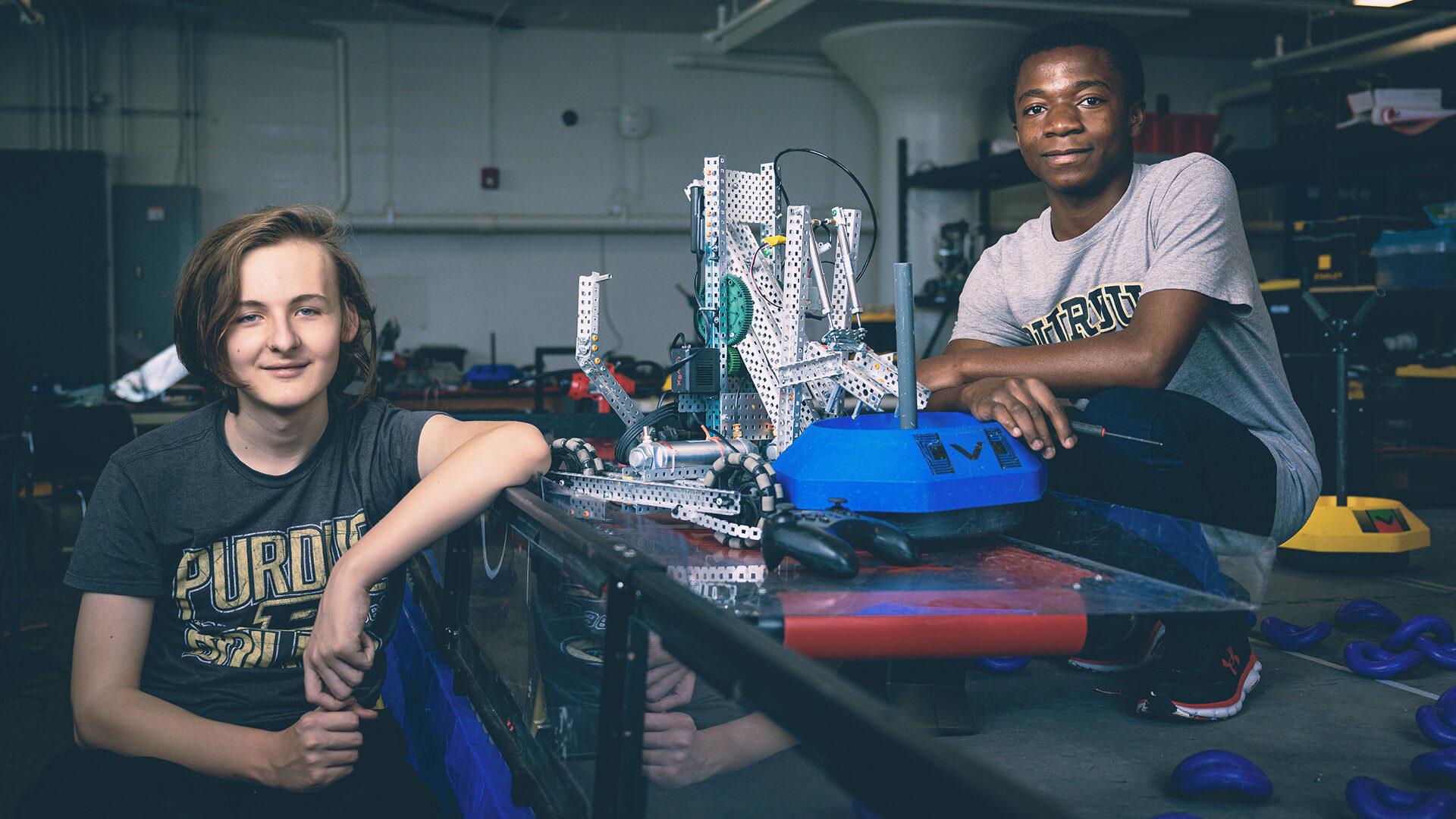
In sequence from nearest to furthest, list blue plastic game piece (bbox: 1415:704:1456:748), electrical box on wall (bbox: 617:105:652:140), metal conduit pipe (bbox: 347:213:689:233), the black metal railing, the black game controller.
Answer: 1. the black metal railing
2. the black game controller
3. blue plastic game piece (bbox: 1415:704:1456:748)
4. metal conduit pipe (bbox: 347:213:689:233)
5. electrical box on wall (bbox: 617:105:652:140)

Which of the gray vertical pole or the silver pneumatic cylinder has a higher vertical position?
the gray vertical pole

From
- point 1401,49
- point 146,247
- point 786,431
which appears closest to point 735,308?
point 786,431

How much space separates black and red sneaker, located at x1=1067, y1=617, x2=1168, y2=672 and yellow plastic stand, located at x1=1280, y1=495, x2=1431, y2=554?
1503 millimetres

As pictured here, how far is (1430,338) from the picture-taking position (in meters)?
6.38

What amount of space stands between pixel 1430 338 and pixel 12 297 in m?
9.17

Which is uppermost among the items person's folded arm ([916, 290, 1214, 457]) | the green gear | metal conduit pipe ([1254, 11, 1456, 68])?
metal conduit pipe ([1254, 11, 1456, 68])

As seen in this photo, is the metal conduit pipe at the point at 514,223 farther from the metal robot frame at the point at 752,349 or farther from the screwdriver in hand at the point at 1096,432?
the screwdriver in hand at the point at 1096,432

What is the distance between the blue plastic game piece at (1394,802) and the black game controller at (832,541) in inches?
29.6

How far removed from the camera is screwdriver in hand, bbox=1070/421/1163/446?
135cm

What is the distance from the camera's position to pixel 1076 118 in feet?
5.62

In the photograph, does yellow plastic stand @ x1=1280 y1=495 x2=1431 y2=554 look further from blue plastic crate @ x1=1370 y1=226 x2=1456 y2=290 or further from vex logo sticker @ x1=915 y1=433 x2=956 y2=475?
vex logo sticker @ x1=915 y1=433 x2=956 y2=475

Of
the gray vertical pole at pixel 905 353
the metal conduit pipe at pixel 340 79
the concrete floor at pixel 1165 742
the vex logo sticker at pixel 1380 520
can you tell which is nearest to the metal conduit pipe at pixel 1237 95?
the vex logo sticker at pixel 1380 520

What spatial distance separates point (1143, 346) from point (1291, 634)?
106 cm

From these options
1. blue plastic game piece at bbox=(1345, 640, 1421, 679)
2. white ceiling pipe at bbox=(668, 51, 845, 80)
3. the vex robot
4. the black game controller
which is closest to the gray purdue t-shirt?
the vex robot
